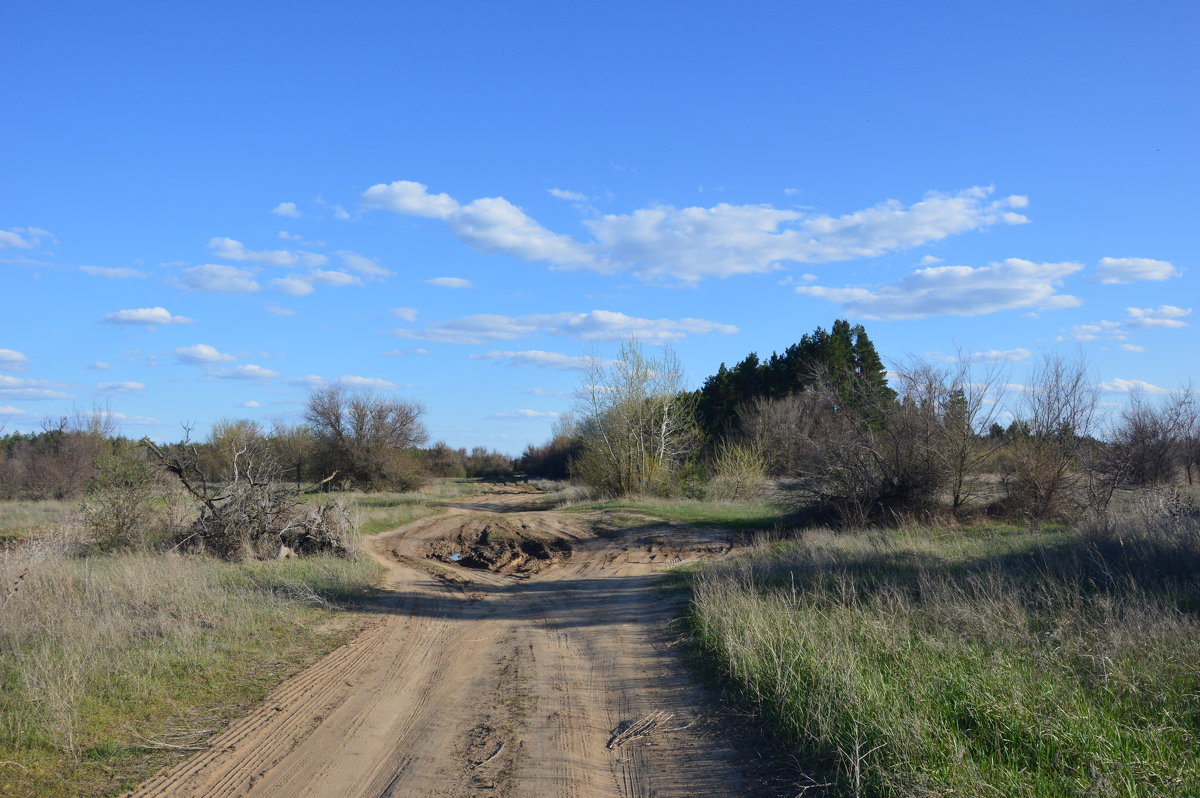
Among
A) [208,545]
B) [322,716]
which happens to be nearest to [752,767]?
[322,716]

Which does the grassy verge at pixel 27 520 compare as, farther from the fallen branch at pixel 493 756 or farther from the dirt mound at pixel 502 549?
the fallen branch at pixel 493 756

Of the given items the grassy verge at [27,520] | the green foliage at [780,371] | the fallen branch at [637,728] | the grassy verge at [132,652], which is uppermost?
the green foliage at [780,371]

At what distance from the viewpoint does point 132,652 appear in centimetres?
791

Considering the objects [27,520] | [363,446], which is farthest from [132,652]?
[363,446]

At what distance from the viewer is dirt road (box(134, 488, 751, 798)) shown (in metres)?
5.28

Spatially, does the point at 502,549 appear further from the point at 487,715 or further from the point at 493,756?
the point at 493,756

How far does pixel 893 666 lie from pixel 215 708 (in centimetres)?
614

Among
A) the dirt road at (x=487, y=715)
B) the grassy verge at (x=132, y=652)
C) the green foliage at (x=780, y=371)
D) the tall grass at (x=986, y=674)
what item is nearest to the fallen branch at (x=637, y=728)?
the dirt road at (x=487, y=715)

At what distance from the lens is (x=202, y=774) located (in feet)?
17.6

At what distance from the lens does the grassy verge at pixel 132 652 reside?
557 cm

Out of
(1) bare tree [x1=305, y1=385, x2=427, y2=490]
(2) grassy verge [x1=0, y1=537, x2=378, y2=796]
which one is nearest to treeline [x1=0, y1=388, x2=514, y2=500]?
(1) bare tree [x1=305, y1=385, x2=427, y2=490]

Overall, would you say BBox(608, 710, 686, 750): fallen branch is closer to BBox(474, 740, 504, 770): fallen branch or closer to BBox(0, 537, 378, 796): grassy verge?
BBox(474, 740, 504, 770): fallen branch

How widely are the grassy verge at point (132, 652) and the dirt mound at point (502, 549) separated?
500 cm

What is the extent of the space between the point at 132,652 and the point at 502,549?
40.6ft
